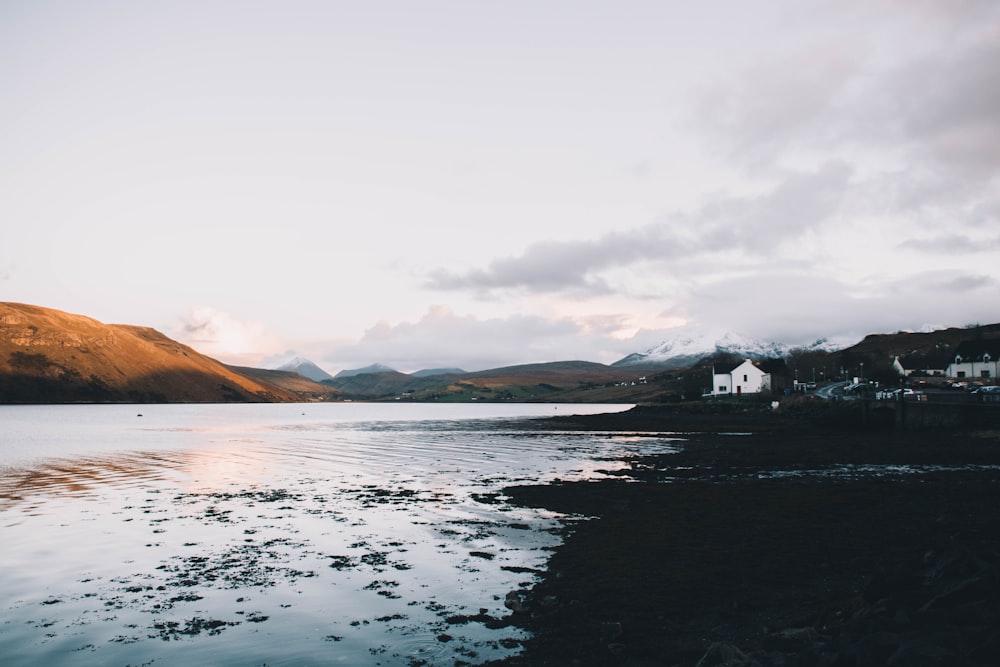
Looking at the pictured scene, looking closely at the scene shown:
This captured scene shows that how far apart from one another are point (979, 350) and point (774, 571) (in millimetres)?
147377

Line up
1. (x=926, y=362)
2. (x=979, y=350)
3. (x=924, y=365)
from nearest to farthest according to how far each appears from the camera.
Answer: (x=979, y=350), (x=924, y=365), (x=926, y=362)

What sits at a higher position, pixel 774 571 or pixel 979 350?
pixel 979 350

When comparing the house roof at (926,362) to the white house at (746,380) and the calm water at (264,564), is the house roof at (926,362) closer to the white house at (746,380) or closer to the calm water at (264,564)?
the white house at (746,380)

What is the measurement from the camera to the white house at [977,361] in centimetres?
12743

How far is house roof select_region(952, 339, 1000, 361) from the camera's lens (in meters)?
128

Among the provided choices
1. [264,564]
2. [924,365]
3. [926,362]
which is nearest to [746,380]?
[924,365]

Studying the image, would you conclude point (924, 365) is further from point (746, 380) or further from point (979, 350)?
point (746, 380)

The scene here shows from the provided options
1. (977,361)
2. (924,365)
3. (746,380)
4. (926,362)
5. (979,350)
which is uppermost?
(979,350)

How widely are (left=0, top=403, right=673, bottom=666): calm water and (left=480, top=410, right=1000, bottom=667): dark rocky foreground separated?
2031mm

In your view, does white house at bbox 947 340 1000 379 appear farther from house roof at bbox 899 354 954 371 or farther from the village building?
house roof at bbox 899 354 954 371

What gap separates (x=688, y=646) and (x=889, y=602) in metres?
3.70

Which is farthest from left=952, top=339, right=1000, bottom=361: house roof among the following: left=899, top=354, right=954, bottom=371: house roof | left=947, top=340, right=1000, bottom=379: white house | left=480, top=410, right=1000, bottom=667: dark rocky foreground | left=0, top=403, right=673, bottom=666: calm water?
left=0, top=403, right=673, bottom=666: calm water

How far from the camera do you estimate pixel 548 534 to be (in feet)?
79.2

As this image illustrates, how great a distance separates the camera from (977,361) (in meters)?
132
